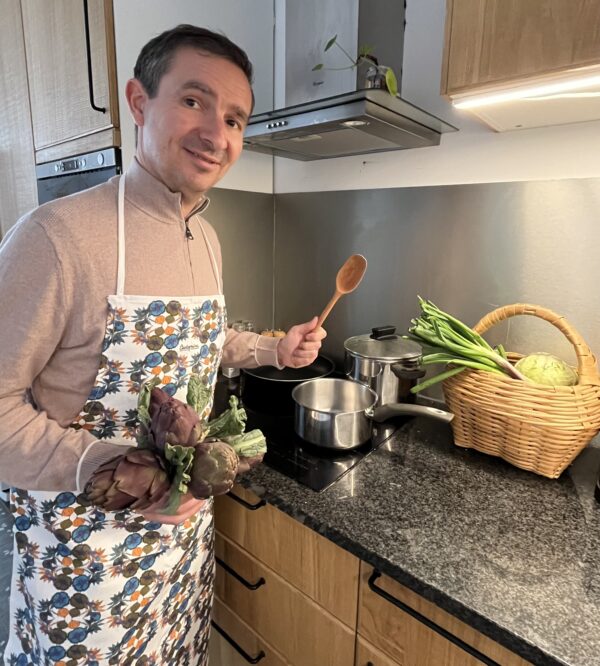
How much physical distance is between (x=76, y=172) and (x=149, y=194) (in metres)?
0.79

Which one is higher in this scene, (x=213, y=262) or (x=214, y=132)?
(x=214, y=132)

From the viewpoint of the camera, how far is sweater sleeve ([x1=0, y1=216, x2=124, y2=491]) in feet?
2.10

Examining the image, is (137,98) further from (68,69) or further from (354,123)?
(68,69)

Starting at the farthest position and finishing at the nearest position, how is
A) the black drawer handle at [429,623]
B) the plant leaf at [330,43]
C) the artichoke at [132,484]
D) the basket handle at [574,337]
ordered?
1. the plant leaf at [330,43]
2. the basket handle at [574,337]
3. the black drawer handle at [429,623]
4. the artichoke at [132,484]

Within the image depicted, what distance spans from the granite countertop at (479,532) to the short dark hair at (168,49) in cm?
79

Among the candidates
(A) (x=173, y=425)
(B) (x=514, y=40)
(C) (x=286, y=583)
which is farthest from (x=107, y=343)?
(B) (x=514, y=40)

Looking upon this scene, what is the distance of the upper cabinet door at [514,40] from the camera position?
682 mm

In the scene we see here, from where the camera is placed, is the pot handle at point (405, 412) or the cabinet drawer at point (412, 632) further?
the pot handle at point (405, 412)

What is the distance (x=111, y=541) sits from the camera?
76cm

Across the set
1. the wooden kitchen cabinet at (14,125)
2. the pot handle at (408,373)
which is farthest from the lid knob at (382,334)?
the wooden kitchen cabinet at (14,125)

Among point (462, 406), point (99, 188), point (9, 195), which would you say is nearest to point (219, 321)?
point (99, 188)

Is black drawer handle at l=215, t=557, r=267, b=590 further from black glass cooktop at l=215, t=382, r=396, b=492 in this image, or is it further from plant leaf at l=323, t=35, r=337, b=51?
plant leaf at l=323, t=35, r=337, b=51

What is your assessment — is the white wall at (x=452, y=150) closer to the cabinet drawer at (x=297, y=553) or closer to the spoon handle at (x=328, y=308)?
the spoon handle at (x=328, y=308)

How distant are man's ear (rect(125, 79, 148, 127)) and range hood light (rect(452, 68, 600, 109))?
1.95 ft
